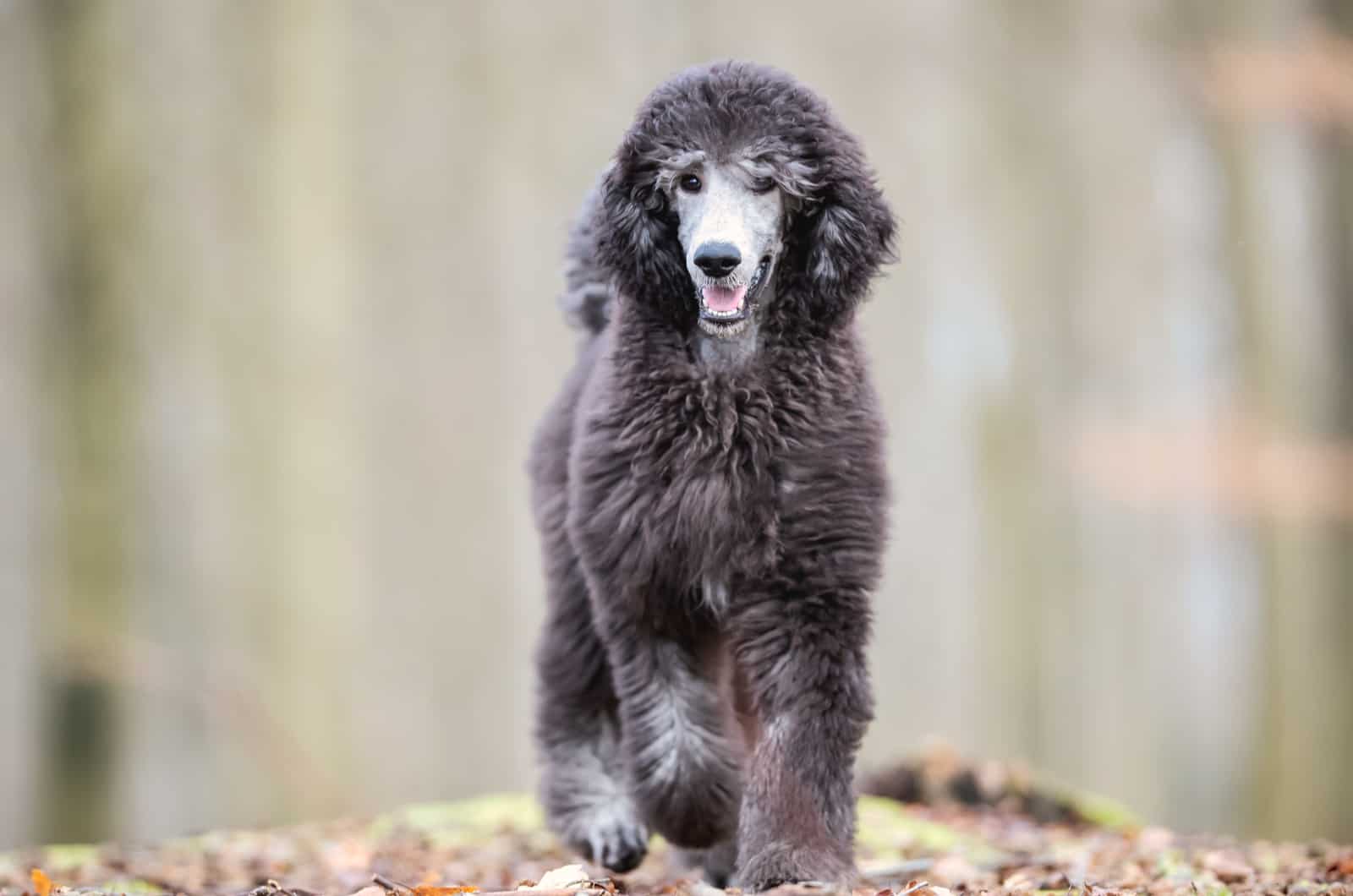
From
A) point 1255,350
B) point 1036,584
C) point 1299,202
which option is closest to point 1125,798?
point 1036,584

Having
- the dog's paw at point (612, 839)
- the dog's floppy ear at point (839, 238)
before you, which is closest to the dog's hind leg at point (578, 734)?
the dog's paw at point (612, 839)

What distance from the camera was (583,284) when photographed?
223 inches

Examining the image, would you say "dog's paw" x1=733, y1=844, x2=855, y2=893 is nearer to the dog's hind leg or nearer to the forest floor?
the forest floor

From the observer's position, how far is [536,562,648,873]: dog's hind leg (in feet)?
17.5

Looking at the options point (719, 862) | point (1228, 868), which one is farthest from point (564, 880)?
point (1228, 868)

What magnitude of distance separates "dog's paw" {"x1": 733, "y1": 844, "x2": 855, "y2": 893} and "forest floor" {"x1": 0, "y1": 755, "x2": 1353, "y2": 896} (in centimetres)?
12

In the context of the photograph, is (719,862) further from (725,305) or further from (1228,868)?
(725,305)

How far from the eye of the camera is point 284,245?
25.3ft

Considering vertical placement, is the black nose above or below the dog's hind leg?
above

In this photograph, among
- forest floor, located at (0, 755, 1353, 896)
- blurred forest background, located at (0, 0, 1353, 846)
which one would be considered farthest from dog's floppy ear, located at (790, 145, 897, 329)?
blurred forest background, located at (0, 0, 1353, 846)

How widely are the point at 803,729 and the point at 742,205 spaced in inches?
53.5

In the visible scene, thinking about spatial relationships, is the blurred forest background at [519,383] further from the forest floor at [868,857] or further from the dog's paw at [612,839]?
the dog's paw at [612,839]

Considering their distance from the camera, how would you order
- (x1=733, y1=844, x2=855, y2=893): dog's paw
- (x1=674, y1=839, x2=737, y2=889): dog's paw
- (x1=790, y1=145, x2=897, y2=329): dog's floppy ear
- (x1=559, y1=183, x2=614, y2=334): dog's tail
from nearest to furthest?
1. (x1=733, y1=844, x2=855, y2=893): dog's paw
2. (x1=790, y1=145, x2=897, y2=329): dog's floppy ear
3. (x1=674, y1=839, x2=737, y2=889): dog's paw
4. (x1=559, y1=183, x2=614, y2=334): dog's tail

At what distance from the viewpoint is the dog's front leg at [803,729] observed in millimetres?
4387
